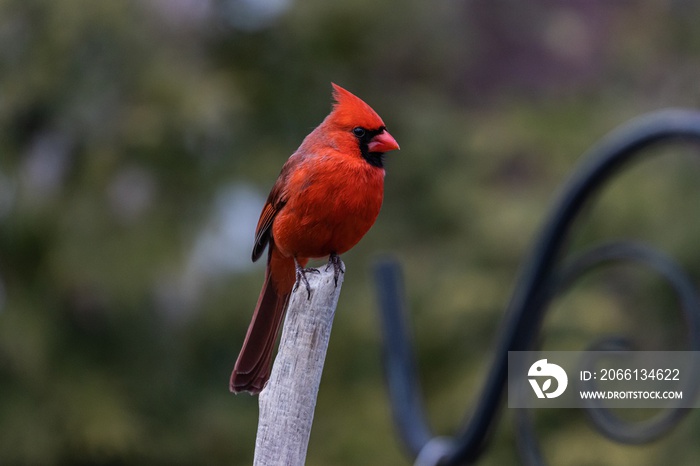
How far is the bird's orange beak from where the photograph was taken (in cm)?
203

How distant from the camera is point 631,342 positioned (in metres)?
2.12

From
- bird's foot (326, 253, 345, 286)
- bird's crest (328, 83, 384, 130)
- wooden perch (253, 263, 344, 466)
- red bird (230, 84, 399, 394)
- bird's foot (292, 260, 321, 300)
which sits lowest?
wooden perch (253, 263, 344, 466)

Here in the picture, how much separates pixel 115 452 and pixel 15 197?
124 cm

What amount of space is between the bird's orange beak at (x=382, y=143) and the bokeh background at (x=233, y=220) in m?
2.12

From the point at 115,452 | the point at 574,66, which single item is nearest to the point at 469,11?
the point at 574,66

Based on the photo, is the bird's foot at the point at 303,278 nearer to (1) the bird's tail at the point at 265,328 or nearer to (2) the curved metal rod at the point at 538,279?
(1) the bird's tail at the point at 265,328

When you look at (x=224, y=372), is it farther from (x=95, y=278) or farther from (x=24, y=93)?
(x=24, y=93)

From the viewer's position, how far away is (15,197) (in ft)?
14.3

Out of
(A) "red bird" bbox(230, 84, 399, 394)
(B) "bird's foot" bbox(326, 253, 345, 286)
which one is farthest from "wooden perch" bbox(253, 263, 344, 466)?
(A) "red bird" bbox(230, 84, 399, 394)

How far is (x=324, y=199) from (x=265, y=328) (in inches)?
11.5

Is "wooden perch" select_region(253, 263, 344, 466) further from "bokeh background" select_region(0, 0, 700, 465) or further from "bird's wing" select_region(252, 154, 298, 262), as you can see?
"bokeh background" select_region(0, 0, 700, 465)

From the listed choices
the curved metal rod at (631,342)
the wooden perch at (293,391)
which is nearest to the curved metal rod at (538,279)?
the curved metal rod at (631,342)

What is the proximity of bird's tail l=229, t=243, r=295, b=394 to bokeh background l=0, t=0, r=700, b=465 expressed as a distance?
7.03 feet

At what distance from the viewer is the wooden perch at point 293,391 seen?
1190mm
